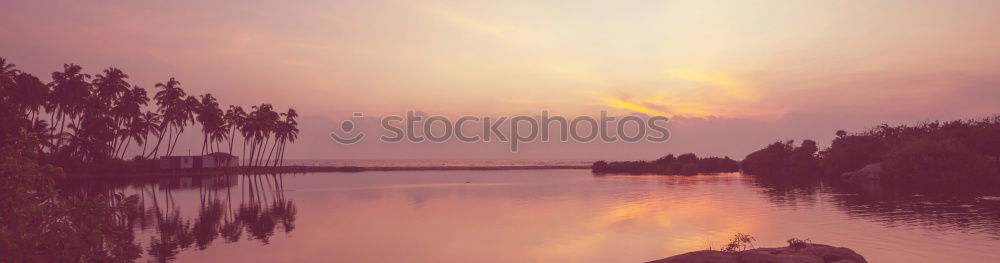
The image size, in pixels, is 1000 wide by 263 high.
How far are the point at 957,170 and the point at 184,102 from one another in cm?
11056

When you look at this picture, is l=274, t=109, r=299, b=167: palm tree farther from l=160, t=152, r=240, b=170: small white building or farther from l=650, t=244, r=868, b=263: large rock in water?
l=650, t=244, r=868, b=263: large rock in water

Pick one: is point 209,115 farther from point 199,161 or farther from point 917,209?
point 917,209

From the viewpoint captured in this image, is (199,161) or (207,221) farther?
(199,161)

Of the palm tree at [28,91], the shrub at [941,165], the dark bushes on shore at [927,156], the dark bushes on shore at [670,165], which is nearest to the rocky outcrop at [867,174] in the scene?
the dark bushes on shore at [927,156]

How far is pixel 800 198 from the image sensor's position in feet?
159

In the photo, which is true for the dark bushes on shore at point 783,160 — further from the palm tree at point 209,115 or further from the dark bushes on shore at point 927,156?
the palm tree at point 209,115

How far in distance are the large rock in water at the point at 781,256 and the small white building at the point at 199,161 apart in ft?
329

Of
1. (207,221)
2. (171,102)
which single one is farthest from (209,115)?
(207,221)

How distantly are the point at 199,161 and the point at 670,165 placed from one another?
90.8 metres

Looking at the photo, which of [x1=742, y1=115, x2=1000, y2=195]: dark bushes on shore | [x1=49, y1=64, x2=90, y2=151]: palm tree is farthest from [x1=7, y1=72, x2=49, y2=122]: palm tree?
[x1=742, y1=115, x2=1000, y2=195]: dark bushes on shore

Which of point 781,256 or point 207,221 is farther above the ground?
point 781,256

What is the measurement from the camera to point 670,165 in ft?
400

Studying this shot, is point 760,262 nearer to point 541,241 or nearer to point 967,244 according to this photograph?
point 541,241

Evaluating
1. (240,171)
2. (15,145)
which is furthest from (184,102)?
(15,145)
